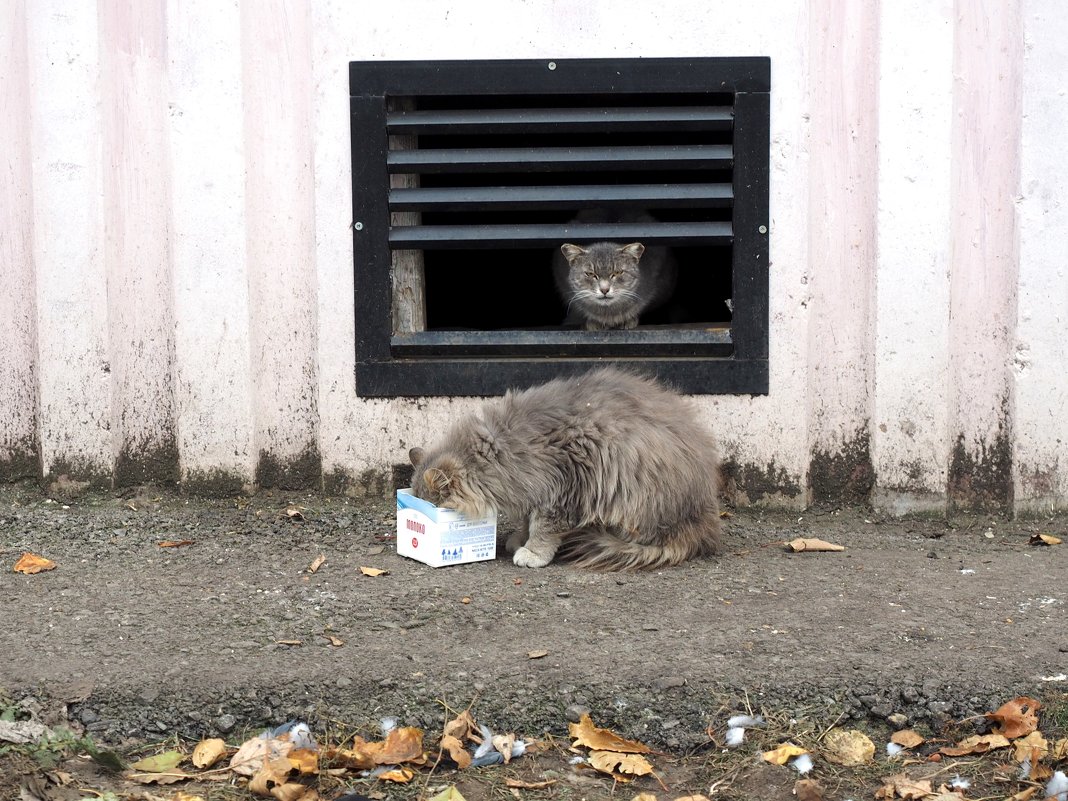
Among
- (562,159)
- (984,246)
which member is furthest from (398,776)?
(984,246)

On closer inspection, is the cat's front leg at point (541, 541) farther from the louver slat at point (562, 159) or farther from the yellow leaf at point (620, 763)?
the louver slat at point (562, 159)

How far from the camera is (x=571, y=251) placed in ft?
20.1

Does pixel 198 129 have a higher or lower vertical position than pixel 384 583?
higher

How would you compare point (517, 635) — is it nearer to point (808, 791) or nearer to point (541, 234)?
point (808, 791)

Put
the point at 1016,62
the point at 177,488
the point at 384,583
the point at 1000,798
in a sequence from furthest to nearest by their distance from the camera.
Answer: the point at 177,488 < the point at 1016,62 < the point at 384,583 < the point at 1000,798

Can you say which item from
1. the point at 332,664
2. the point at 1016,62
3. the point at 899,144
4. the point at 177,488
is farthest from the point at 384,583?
the point at 1016,62

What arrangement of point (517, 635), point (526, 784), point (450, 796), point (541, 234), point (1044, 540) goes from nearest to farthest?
1. point (450, 796)
2. point (526, 784)
3. point (517, 635)
4. point (1044, 540)
5. point (541, 234)

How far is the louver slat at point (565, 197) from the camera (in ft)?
17.1

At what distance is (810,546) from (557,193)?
6.21 feet

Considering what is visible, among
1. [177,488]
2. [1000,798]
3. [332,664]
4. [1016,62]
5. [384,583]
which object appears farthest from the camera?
[177,488]

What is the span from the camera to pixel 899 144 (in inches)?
198

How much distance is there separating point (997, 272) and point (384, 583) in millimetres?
2933

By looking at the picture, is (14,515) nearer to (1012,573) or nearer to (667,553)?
(667,553)

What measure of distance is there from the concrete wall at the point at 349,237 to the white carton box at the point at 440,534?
30.0 inches
